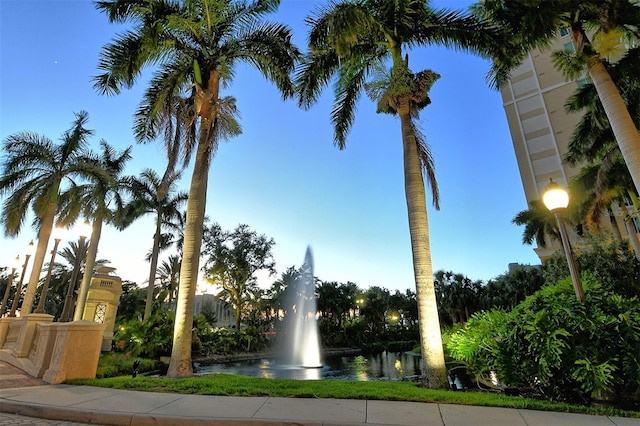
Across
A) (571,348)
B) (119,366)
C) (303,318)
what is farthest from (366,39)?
(303,318)

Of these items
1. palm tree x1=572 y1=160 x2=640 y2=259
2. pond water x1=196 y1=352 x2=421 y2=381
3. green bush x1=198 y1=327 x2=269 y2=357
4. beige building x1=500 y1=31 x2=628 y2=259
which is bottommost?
pond water x1=196 y1=352 x2=421 y2=381

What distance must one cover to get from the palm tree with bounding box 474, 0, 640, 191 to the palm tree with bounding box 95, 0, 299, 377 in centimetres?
709

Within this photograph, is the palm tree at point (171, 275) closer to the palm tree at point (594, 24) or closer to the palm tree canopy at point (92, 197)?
the palm tree canopy at point (92, 197)

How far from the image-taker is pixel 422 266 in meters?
8.44

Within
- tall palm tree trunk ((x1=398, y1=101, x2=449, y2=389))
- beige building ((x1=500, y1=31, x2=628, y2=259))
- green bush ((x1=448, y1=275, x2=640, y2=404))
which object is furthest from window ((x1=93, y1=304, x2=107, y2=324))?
beige building ((x1=500, y1=31, x2=628, y2=259))

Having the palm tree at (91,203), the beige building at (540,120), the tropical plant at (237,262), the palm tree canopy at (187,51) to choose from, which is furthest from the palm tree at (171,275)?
the beige building at (540,120)

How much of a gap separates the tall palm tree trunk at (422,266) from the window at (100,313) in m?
20.1

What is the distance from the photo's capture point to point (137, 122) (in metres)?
12.3

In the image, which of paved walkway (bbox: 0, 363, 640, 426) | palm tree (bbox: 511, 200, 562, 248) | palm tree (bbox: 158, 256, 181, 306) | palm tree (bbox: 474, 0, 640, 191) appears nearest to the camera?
Result: paved walkway (bbox: 0, 363, 640, 426)

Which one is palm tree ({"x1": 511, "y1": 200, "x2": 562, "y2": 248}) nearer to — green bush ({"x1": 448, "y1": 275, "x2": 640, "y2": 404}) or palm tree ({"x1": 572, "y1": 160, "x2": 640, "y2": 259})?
palm tree ({"x1": 572, "y1": 160, "x2": 640, "y2": 259})

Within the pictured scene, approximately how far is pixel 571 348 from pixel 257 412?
222 inches

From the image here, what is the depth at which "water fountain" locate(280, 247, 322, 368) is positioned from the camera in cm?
3347

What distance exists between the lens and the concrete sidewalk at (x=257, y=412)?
489 cm

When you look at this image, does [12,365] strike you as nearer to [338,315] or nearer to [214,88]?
[214,88]
